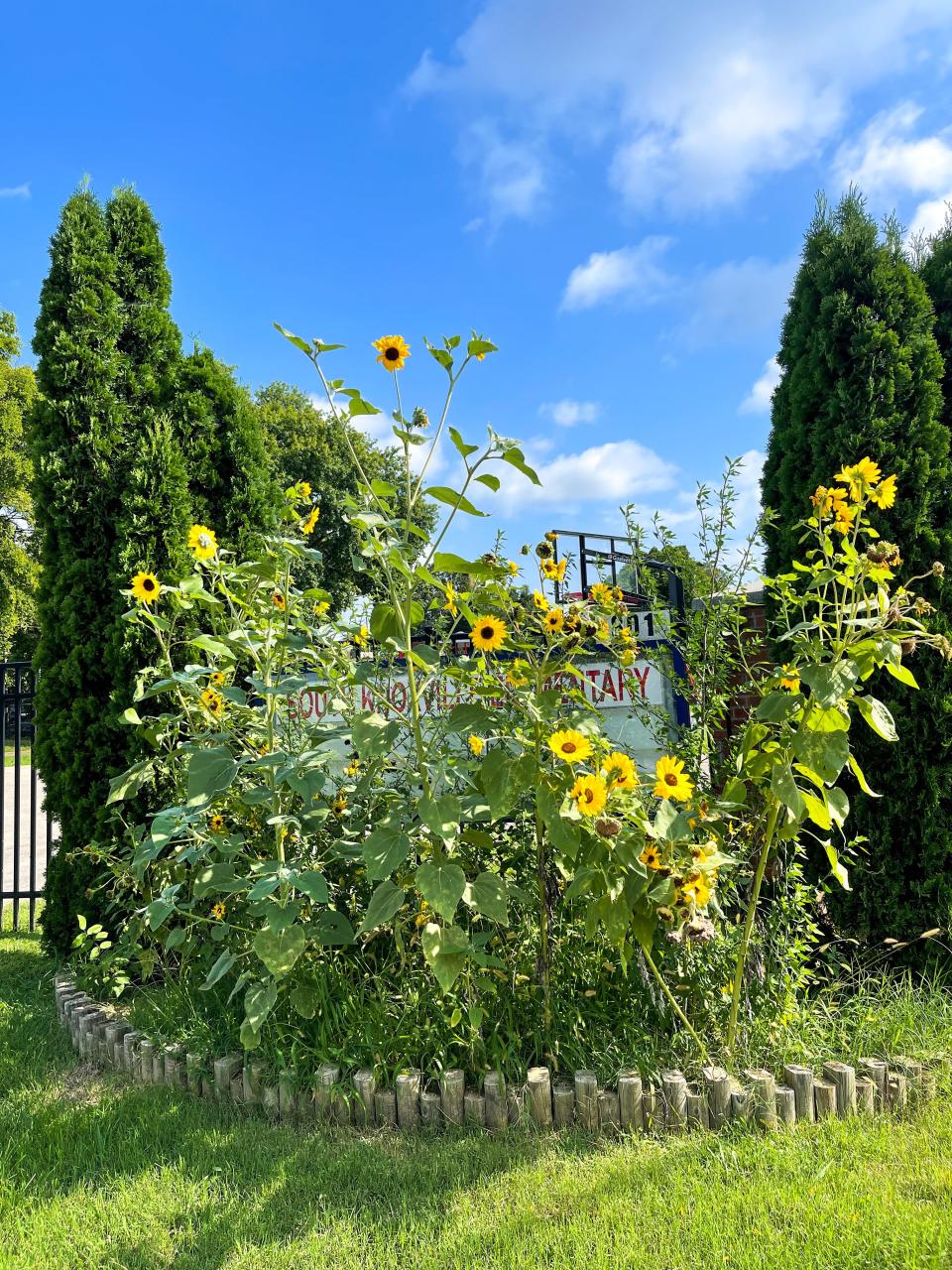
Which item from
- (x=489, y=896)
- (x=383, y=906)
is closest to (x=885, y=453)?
(x=489, y=896)

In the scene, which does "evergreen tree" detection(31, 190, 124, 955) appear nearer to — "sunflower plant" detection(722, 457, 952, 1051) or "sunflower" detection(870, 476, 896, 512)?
"sunflower plant" detection(722, 457, 952, 1051)

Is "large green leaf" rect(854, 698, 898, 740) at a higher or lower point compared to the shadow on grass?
higher

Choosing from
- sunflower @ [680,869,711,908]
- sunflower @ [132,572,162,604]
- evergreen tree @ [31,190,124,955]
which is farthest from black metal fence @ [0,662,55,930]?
sunflower @ [680,869,711,908]

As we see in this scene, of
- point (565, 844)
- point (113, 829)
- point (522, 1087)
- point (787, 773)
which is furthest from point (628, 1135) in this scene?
point (113, 829)

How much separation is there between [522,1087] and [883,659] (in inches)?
61.6

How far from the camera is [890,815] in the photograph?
339 centimetres

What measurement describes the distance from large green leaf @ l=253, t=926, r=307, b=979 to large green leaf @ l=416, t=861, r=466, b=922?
0.46 metres

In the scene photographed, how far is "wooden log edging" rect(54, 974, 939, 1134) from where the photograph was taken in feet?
7.84

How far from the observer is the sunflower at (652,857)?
230cm

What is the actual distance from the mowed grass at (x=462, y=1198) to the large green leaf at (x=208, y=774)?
38.7 inches

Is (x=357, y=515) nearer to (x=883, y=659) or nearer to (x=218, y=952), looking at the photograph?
(x=883, y=659)

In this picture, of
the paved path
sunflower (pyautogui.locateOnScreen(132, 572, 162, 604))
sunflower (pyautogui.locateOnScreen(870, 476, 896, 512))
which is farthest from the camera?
the paved path

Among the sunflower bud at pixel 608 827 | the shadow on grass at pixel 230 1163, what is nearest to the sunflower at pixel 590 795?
the sunflower bud at pixel 608 827

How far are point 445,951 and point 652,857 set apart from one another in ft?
2.00
